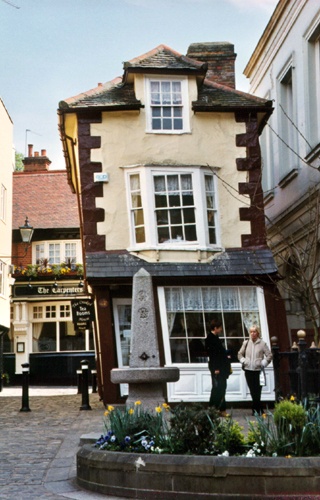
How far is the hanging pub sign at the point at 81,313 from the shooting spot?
25.8 m

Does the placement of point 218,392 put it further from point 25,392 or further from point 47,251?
point 47,251

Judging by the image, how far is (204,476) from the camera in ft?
24.5

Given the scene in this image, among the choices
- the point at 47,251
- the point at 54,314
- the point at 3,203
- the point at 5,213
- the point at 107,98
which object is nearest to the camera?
the point at 107,98

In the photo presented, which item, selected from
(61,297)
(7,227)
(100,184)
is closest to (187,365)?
(100,184)

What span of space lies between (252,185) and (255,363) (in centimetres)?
516

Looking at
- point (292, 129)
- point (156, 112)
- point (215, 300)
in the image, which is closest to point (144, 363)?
point (215, 300)

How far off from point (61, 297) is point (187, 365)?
18204 mm

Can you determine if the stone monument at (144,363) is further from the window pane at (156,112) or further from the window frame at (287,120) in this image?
the window frame at (287,120)

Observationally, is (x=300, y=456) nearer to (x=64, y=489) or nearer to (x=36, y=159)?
(x=64, y=489)

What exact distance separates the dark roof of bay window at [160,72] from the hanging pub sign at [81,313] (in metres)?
8.26

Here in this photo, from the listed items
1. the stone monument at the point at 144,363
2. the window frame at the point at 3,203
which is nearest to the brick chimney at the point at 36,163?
the window frame at the point at 3,203

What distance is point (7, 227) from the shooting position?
103 ft

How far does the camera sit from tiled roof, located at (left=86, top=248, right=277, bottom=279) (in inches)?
711

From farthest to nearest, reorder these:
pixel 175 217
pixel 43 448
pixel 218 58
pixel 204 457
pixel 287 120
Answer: pixel 218 58
pixel 287 120
pixel 175 217
pixel 43 448
pixel 204 457
